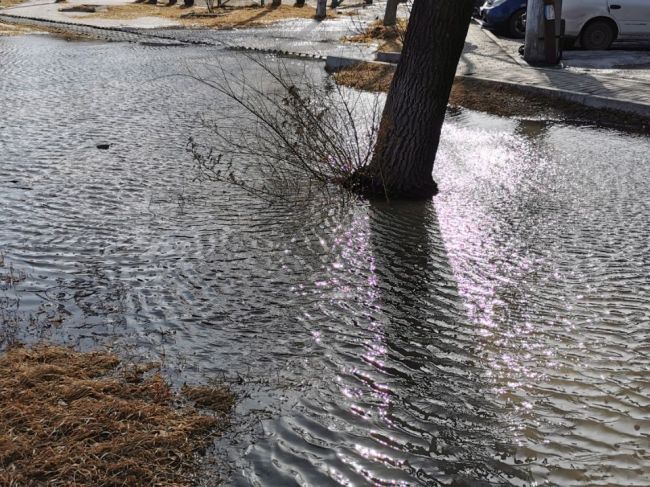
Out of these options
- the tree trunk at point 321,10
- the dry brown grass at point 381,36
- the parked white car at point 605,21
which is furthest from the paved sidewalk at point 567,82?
the tree trunk at point 321,10

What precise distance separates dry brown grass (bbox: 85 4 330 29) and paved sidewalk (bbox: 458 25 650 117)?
12.5 meters

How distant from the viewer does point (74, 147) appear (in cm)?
960

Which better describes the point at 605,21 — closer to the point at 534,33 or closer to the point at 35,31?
the point at 534,33

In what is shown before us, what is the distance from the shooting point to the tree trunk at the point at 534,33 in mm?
15109

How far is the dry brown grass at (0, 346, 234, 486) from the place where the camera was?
131 inches

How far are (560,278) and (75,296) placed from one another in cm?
397

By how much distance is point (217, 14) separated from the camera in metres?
29.9

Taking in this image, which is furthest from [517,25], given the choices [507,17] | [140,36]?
[140,36]

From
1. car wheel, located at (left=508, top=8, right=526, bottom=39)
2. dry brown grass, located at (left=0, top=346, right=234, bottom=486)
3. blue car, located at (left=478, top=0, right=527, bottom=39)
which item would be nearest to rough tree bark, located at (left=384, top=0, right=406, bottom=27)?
blue car, located at (left=478, top=0, right=527, bottom=39)

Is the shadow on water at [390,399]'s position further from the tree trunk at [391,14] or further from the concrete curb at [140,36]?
the tree trunk at [391,14]

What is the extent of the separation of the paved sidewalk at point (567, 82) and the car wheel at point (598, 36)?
2051mm

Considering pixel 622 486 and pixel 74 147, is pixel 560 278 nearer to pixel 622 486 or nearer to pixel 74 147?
pixel 622 486

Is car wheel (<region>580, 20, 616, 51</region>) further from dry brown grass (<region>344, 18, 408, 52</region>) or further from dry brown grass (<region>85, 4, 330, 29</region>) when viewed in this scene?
dry brown grass (<region>85, 4, 330, 29</region>)

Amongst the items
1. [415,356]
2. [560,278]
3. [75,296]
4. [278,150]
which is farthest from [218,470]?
[278,150]
